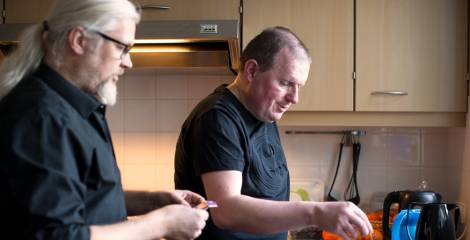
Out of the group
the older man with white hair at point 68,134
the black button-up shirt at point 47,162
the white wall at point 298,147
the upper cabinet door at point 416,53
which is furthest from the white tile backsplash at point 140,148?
the black button-up shirt at point 47,162

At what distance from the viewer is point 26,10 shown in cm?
211

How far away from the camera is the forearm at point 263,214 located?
115cm

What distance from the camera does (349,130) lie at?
2328 mm

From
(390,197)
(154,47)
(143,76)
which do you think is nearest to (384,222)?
(390,197)

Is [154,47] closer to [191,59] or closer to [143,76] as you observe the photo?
[191,59]

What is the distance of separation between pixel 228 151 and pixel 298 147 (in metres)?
1.17

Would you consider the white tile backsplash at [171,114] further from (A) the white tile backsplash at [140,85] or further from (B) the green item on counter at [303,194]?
(B) the green item on counter at [303,194]

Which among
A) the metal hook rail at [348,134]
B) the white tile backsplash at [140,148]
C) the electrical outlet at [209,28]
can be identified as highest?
the electrical outlet at [209,28]

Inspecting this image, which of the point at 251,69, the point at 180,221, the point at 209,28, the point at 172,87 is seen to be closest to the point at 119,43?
the point at 180,221

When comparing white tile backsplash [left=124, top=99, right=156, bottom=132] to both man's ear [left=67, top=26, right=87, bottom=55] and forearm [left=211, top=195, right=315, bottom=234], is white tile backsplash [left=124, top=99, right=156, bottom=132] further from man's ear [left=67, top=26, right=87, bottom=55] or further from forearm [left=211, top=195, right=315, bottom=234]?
man's ear [left=67, top=26, right=87, bottom=55]

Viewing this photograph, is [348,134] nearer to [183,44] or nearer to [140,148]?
[183,44]


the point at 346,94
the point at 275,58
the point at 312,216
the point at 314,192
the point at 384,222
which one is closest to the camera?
the point at 312,216

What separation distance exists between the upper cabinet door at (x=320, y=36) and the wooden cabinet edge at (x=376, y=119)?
4cm

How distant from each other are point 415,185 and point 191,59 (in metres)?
1.10
